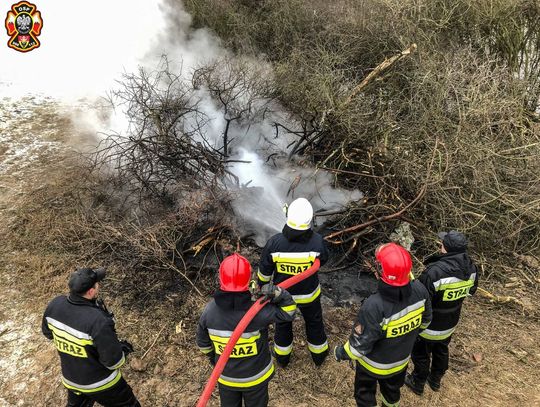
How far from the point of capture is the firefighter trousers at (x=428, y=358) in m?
3.45

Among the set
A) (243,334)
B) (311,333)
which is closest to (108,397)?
(243,334)

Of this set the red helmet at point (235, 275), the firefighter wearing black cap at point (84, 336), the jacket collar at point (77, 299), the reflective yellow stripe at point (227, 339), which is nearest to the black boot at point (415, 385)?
the reflective yellow stripe at point (227, 339)

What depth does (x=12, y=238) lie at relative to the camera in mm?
5691

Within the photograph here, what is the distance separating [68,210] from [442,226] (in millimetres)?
5856

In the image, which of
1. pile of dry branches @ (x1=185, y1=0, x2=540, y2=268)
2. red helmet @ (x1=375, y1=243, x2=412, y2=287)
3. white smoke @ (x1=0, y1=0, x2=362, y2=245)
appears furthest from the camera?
white smoke @ (x1=0, y1=0, x2=362, y2=245)

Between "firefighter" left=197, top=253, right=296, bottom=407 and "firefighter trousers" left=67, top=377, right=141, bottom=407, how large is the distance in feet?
2.83

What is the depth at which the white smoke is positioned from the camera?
19.9 ft

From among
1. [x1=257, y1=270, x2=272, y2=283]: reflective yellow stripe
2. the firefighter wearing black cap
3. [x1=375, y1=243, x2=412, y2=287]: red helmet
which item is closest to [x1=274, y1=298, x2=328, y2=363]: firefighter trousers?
[x1=257, y1=270, x2=272, y2=283]: reflective yellow stripe

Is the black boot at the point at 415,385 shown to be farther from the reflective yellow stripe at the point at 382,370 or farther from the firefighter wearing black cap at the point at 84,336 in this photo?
the firefighter wearing black cap at the point at 84,336

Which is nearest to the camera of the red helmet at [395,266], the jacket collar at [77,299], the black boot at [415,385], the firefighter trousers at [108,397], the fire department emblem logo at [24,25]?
the red helmet at [395,266]

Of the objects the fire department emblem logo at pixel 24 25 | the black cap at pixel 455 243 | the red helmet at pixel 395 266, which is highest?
the fire department emblem logo at pixel 24 25

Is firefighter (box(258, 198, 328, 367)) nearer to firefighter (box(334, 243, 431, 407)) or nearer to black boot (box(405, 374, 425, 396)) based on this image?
firefighter (box(334, 243, 431, 407))

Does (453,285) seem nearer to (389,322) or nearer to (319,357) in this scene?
(389,322)

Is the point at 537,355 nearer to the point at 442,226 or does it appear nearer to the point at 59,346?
the point at 442,226
